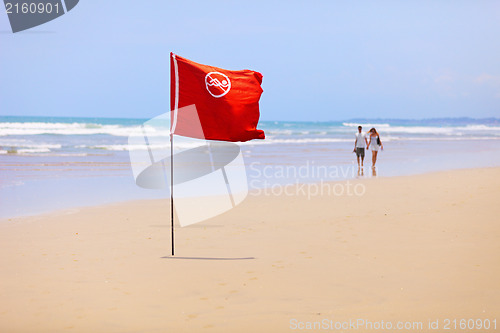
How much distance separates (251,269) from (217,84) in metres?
2.65

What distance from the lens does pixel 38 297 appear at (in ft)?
18.3

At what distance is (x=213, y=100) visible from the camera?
25.1ft

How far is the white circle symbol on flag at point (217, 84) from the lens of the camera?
7609 mm

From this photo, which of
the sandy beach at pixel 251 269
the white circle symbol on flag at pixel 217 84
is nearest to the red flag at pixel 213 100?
the white circle symbol on flag at pixel 217 84

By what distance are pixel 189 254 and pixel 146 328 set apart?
8.70ft

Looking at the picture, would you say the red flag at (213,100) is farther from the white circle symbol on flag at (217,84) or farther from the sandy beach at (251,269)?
the sandy beach at (251,269)

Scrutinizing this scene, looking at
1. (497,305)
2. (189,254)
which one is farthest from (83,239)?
(497,305)

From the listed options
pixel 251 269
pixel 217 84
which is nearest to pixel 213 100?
pixel 217 84

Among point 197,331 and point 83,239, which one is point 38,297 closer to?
point 197,331

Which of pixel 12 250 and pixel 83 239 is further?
pixel 83 239

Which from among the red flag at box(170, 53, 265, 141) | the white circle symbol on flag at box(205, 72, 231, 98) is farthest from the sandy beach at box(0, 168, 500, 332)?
the white circle symbol on flag at box(205, 72, 231, 98)

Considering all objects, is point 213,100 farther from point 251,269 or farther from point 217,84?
point 251,269

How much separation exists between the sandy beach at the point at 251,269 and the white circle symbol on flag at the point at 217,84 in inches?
87.0

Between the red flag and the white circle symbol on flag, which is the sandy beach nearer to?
the red flag
